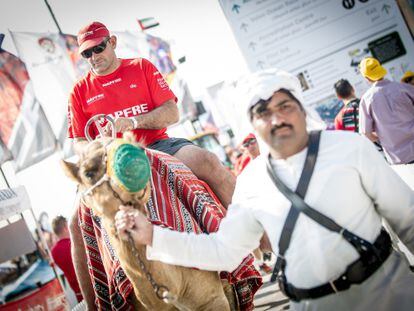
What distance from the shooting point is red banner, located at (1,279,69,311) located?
8.00 meters

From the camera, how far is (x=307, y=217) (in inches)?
80.3

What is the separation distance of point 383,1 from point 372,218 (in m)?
5.79

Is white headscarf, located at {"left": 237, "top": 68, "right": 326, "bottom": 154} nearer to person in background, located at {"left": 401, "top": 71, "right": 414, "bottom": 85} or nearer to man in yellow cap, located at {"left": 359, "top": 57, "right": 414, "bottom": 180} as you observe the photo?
man in yellow cap, located at {"left": 359, "top": 57, "right": 414, "bottom": 180}

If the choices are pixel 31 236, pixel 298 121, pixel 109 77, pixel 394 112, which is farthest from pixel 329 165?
pixel 31 236

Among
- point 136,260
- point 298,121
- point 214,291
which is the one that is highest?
point 298,121

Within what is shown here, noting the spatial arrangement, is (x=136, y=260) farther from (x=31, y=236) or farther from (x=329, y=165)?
(x=31, y=236)

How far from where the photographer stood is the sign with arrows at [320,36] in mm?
6645

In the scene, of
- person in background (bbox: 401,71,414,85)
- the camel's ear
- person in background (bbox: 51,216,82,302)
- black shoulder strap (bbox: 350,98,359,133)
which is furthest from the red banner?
person in background (bbox: 401,71,414,85)

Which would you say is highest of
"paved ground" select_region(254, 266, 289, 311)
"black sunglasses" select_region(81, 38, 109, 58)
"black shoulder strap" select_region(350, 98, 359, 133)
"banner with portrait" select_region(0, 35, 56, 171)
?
"banner with portrait" select_region(0, 35, 56, 171)

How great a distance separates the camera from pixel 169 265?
2445 mm

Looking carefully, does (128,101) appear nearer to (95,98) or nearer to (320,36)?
(95,98)

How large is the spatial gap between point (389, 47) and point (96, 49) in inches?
196

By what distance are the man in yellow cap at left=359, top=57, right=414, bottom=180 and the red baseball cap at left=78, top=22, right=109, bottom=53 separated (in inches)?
154

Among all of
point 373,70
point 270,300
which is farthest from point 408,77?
point 270,300
